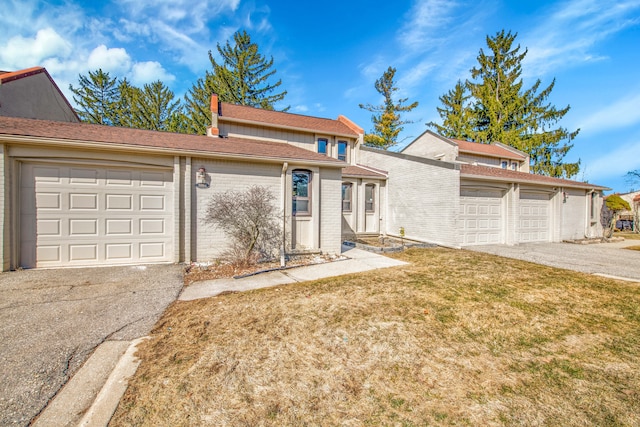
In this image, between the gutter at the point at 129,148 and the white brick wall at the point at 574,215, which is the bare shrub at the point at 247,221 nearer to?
the gutter at the point at 129,148

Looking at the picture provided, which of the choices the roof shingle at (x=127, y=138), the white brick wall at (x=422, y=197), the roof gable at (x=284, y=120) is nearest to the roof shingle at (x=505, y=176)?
the white brick wall at (x=422, y=197)

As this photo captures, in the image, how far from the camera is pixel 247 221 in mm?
7762

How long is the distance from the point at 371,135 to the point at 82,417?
28173 mm

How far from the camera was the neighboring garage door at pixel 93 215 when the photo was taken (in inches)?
261

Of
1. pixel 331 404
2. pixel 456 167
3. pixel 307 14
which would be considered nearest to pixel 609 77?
pixel 456 167

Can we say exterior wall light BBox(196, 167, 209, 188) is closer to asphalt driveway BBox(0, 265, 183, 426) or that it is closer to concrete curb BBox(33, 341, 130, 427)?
asphalt driveway BBox(0, 265, 183, 426)

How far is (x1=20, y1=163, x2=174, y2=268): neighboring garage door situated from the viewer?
6.62 meters

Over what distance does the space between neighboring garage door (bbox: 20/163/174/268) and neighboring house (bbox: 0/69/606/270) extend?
1.0 inches

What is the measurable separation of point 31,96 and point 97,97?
59.0ft

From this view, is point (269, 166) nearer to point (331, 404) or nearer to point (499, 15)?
point (331, 404)

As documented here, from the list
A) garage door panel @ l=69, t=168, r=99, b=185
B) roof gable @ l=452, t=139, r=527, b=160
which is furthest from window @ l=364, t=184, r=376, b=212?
garage door panel @ l=69, t=168, r=99, b=185

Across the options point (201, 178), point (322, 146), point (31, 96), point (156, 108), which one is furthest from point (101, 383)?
point (156, 108)

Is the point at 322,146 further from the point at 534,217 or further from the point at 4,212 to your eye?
the point at 4,212

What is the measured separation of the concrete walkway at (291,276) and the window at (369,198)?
517 centimetres
